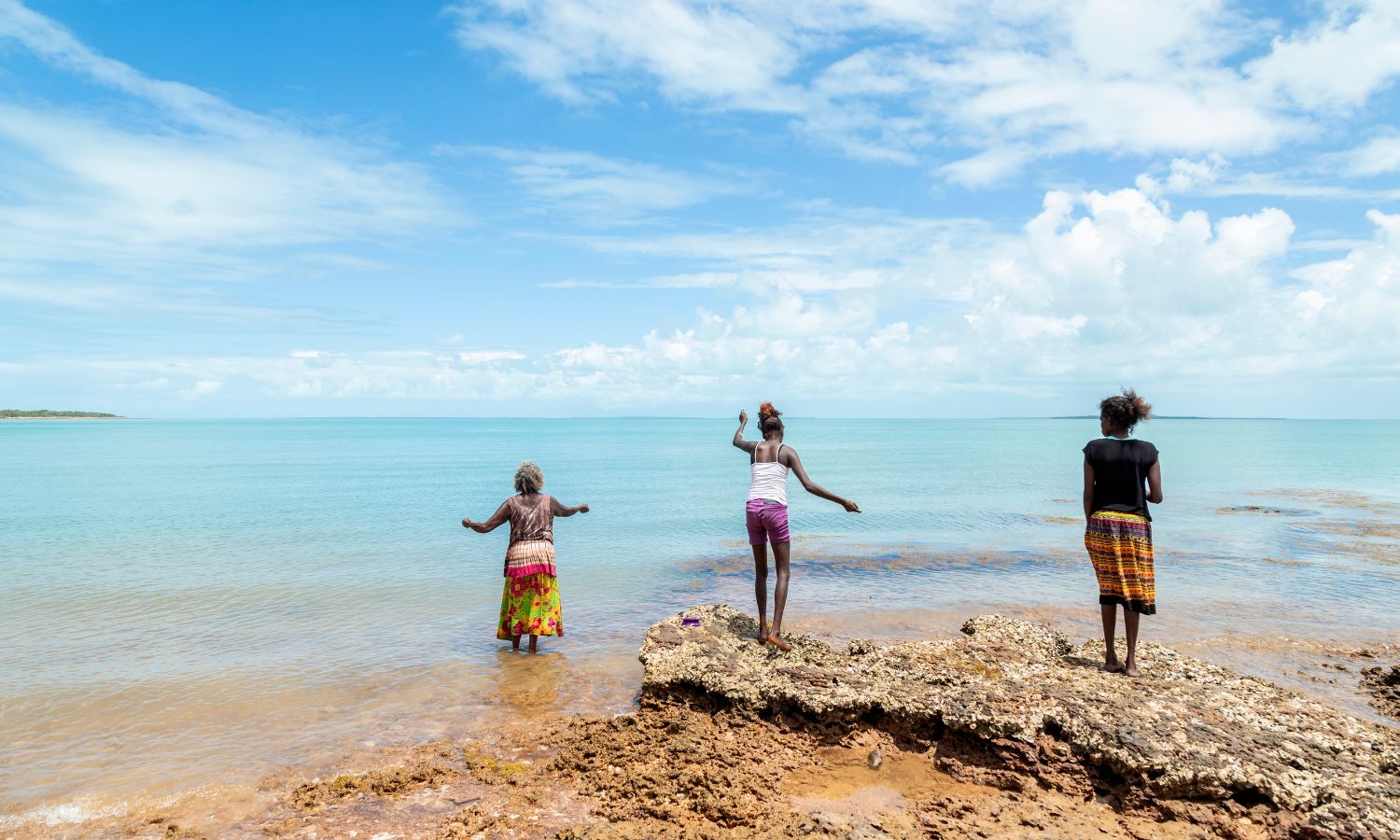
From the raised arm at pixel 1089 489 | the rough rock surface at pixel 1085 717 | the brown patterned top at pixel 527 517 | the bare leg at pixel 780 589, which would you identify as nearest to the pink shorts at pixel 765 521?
the bare leg at pixel 780 589

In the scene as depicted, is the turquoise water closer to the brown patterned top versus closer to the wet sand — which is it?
the wet sand

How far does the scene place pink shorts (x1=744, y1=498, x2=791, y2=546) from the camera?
7316 mm

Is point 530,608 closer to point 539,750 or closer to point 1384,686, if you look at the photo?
point 539,750

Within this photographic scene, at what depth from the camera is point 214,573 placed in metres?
14.2

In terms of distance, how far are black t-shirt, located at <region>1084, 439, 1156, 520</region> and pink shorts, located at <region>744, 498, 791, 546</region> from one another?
2.65 m

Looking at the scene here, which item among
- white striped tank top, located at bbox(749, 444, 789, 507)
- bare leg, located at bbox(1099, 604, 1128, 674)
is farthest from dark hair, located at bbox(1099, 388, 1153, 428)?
white striped tank top, located at bbox(749, 444, 789, 507)

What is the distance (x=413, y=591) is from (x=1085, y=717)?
1050 centimetres

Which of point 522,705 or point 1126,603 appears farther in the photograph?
point 522,705

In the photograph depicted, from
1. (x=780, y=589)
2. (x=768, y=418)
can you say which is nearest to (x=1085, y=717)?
(x=780, y=589)

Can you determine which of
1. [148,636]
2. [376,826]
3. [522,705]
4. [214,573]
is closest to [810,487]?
[522,705]

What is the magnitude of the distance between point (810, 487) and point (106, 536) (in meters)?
18.7

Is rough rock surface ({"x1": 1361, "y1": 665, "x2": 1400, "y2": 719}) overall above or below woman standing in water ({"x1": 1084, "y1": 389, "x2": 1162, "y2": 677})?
below

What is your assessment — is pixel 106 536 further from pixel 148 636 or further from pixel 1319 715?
pixel 1319 715

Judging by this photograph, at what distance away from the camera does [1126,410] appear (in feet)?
21.1
